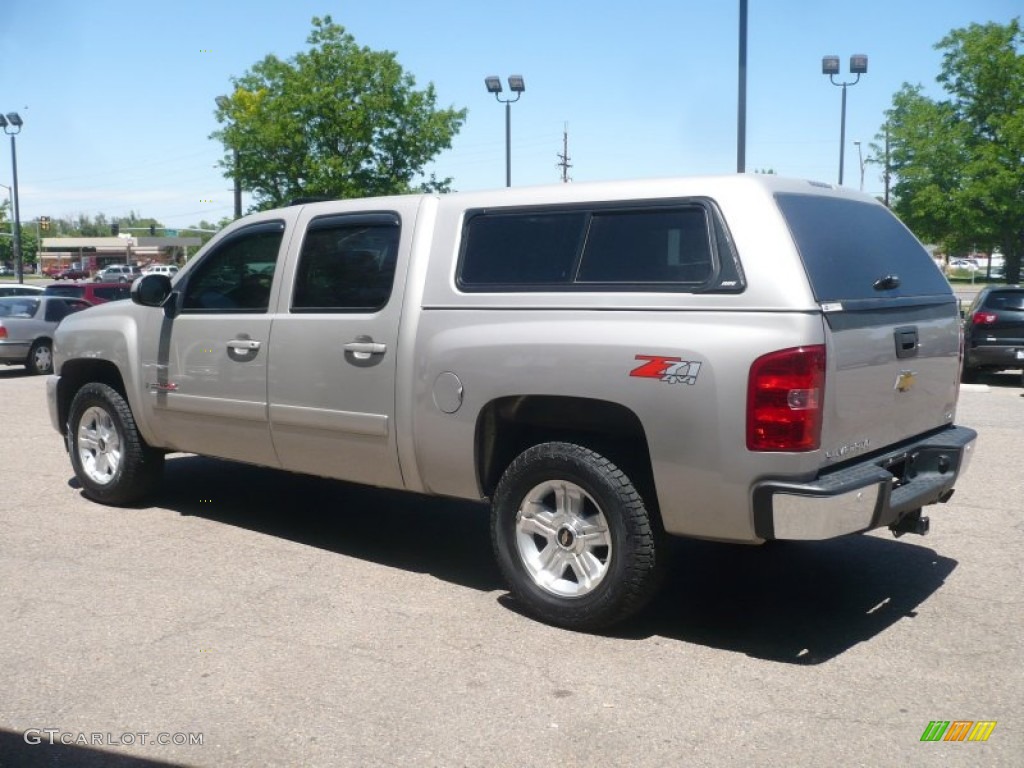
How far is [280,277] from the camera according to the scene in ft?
20.3

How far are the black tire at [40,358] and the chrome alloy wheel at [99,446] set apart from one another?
489 inches

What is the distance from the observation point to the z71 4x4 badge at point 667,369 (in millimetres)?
4352

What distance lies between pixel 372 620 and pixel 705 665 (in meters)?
1.58

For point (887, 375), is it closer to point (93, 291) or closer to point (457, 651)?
point (457, 651)

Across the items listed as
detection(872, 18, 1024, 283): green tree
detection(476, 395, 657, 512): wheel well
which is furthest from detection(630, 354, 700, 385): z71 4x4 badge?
detection(872, 18, 1024, 283): green tree

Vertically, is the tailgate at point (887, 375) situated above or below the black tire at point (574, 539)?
above

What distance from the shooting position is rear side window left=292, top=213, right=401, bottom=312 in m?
5.68

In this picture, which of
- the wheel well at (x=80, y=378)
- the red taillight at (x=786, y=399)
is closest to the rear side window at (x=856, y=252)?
the red taillight at (x=786, y=399)

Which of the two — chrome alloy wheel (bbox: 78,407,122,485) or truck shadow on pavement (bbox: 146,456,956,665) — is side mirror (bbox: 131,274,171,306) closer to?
chrome alloy wheel (bbox: 78,407,122,485)

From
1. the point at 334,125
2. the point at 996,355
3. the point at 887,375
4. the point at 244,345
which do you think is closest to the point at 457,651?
the point at 887,375

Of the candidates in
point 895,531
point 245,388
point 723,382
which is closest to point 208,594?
point 245,388

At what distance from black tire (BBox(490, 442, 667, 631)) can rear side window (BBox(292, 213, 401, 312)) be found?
1348mm

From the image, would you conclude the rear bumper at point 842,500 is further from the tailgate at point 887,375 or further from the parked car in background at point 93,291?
the parked car in background at point 93,291

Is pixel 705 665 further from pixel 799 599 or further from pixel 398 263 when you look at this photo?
pixel 398 263
